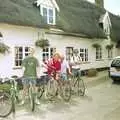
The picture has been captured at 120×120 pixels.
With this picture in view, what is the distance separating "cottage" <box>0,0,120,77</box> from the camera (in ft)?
60.8

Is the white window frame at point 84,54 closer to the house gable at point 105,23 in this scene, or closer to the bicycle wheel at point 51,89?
the house gable at point 105,23

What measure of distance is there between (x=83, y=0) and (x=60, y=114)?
79.4ft

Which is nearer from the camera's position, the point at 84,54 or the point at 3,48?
the point at 3,48

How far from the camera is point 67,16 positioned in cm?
2664

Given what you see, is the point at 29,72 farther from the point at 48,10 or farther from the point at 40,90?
the point at 48,10

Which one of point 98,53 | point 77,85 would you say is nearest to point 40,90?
point 77,85

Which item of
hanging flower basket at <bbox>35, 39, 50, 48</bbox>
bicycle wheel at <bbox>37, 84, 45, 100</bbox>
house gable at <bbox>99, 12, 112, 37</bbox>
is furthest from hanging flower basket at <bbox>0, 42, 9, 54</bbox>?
house gable at <bbox>99, 12, 112, 37</bbox>

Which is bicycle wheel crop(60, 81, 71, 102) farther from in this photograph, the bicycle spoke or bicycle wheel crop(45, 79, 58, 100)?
the bicycle spoke

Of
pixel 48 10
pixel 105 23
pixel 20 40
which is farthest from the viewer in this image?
pixel 105 23

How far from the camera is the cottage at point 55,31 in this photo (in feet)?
60.8

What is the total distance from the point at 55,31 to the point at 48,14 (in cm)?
127

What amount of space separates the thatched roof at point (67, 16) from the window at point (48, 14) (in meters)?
0.53

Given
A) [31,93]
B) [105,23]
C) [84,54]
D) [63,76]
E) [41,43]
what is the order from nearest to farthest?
[31,93], [63,76], [41,43], [84,54], [105,23]

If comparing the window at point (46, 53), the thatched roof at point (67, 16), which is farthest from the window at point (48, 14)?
the window at point (46, 53)
